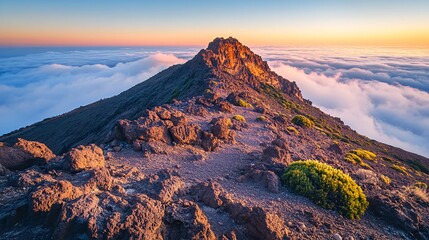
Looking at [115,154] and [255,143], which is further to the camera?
[255,143]

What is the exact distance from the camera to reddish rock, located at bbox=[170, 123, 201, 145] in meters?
12.5

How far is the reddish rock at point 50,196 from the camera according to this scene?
5.20 meters

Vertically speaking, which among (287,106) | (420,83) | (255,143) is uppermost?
(255,143)

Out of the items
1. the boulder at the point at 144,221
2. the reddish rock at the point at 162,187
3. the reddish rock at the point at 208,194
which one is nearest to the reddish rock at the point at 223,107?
the reddish rock at the point at 162,187

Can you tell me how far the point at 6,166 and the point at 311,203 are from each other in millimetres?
9632

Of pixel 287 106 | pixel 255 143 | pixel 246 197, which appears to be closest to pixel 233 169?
pixel 246 197

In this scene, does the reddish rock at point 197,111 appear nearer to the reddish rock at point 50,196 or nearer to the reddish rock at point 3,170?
the reddish rock at point 3,170

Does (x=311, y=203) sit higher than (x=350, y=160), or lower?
higher

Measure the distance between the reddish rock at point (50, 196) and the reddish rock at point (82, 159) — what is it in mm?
2321

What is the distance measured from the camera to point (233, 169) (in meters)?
11.1

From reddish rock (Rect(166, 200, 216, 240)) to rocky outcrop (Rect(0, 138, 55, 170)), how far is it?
5482 mm

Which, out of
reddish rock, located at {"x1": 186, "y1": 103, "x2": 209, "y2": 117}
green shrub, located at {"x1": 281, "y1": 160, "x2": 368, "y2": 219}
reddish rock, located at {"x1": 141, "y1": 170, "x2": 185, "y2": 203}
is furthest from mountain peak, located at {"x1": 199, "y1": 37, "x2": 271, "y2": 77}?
reddish rock, located at {"x1": 141, "y1": 170, "x2": 185, "y2": 203}

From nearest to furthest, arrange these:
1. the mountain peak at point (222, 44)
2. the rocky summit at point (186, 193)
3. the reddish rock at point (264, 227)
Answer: the rocky summit at point (186, 193) → the reddish rock at point (264, 227) → the mountain peak at point (222, 44)

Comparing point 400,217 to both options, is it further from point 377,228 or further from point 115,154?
point 115,154
